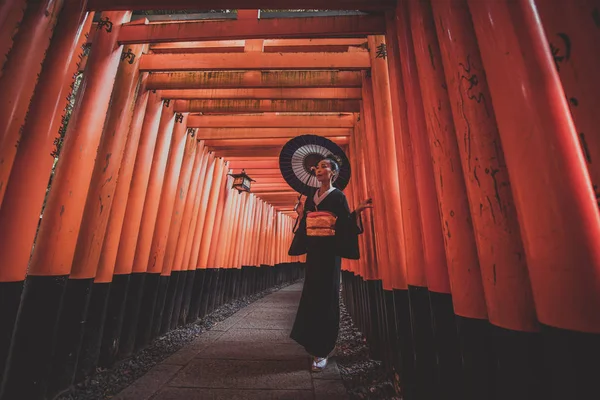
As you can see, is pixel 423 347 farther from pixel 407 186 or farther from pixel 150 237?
pixel 150 237

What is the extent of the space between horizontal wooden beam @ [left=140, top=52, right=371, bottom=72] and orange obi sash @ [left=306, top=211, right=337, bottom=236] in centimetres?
202

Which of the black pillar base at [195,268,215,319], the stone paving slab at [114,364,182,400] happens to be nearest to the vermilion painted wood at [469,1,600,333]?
the stone paving slab at [114,364,182,400]

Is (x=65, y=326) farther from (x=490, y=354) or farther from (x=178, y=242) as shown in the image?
(x=490, y=354)

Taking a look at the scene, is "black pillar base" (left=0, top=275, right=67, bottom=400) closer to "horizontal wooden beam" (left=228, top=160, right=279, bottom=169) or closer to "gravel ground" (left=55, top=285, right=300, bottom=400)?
"gravel ground" (left=55, top=285, right=300, bottom=400)

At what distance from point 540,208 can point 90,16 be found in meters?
3.76

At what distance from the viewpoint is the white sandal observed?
114 inches

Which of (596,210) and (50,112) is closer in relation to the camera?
(596,210)

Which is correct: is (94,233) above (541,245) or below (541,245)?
above

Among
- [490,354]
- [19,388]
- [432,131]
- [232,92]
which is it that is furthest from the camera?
[232,92]

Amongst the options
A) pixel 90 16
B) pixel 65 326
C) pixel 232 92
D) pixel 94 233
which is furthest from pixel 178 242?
pixel 90 16

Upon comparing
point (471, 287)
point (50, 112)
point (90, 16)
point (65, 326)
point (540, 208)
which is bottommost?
point (65, 326)

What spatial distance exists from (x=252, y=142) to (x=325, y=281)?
13.7ft

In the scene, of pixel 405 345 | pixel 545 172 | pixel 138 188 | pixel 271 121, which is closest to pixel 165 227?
pixel 138 188

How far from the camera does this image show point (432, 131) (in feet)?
5.20
